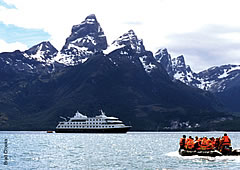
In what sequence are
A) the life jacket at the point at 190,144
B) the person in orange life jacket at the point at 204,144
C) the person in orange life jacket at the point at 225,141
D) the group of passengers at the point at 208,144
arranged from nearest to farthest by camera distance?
the person in orange life jacket at the point at 225,141 < the group of passengers at the point at 208,144 < the person in orange life jacket at the point at 204,144 < the life jacket at the point at 190,144

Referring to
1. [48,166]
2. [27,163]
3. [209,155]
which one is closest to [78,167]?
[48,166]

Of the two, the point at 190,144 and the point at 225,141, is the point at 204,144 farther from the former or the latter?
the point at 225,141

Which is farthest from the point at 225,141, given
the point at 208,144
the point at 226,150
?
the point at 208,144

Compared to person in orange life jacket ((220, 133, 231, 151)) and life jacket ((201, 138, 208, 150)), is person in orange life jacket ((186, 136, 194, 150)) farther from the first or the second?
person in orange life jacket ((220, 133, 231, 151))

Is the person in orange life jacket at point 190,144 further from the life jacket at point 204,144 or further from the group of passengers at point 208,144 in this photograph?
the life jacket at point 204,144

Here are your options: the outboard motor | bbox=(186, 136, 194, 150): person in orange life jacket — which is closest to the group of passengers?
bbox=(186, 136, 194, 150): person in orange life jacket

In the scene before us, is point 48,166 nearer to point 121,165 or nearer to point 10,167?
point 10,167

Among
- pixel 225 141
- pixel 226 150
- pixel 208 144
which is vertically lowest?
pixel 226 150

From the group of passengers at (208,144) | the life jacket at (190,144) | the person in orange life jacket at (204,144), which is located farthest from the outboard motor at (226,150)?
the life jacket at (190,144)

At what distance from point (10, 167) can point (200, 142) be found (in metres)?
37.9

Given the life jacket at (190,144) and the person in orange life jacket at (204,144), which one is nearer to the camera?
the person in orange life jacket at (204,144)

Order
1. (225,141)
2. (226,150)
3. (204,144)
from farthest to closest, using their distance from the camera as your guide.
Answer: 1. (204,144)
2. (226,150)
3. (225,141)

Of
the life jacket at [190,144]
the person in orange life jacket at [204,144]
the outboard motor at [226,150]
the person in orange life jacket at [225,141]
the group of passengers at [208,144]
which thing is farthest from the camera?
the life jacket at [190,144]

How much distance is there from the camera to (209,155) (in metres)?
91.7
